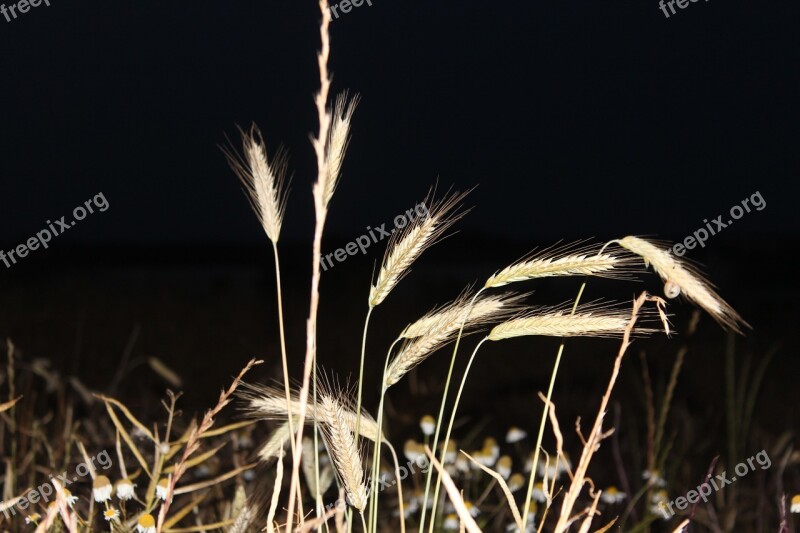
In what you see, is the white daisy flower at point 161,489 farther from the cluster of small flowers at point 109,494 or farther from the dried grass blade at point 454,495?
the dried grass blade at point 454,495

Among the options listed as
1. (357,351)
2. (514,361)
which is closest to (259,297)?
(357,351)

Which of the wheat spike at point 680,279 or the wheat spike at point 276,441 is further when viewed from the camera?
the wheat spike at point 276,441

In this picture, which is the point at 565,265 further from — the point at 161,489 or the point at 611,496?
the point at 611,496

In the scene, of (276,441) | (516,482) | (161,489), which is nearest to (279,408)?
(276,441)

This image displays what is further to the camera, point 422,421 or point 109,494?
point 422,421

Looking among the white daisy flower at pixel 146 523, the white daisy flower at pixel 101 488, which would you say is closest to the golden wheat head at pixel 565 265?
the white daisy flower at pixel 146 523

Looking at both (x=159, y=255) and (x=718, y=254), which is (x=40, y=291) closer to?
(x=159, y=255)
